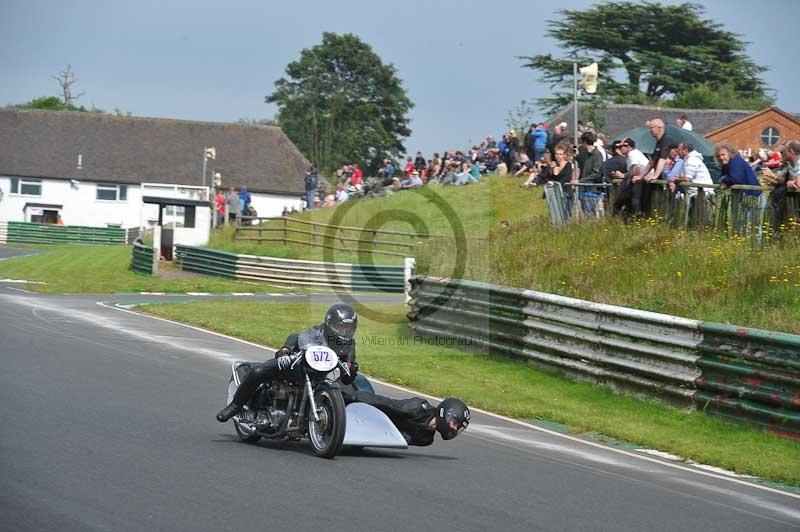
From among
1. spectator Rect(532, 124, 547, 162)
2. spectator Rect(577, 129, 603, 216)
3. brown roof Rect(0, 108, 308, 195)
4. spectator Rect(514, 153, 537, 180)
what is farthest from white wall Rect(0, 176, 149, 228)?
spectator Rect(577, 129, 603, 216)

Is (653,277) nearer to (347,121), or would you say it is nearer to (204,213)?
(204,213)

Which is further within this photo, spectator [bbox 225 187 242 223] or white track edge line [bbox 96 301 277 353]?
spectator [bbox 225 187 242 223]

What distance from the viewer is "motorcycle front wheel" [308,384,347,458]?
29.6 ft

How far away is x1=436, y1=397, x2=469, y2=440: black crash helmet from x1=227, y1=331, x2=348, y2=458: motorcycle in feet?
2.93

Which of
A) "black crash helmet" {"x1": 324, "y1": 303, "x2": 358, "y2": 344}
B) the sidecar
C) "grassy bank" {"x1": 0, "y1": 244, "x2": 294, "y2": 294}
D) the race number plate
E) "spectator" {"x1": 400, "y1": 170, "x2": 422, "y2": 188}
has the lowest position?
"grassy bank" {"x1": 0, "y1": 244, "x2": 294, "y2": 294}

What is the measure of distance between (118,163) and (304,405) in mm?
74735

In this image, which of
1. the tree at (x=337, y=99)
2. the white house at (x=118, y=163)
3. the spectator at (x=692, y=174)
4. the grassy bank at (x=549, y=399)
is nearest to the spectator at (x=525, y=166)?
the grassy bank at (x=549, y=399)

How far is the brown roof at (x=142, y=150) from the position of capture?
80375mm

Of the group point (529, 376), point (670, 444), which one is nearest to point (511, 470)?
point (670, 444)

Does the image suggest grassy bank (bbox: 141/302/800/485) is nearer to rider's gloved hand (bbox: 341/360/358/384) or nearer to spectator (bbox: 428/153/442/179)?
rider's gloved hand (bbox: 341/360/358/384)

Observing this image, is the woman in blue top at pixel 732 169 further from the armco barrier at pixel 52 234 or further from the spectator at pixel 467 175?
the armco barrier at pixel 52 234

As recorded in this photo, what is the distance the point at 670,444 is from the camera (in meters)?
11.6

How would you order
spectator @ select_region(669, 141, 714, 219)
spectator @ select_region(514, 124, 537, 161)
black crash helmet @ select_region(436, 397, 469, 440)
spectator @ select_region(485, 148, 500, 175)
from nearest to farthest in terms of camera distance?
1. black crash helmet @ select_region(436, 397, 469, 440)
2. spectator @ select_region(669, 141, 714, 219)
3. spectator @ select_region(514, 124, 537, 161)
4. spectator @ select_region(485, 148, 500, 175)

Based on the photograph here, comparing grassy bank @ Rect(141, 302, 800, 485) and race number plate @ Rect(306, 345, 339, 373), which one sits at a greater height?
race number plate @ Rect(306, 345, 339, 373)
